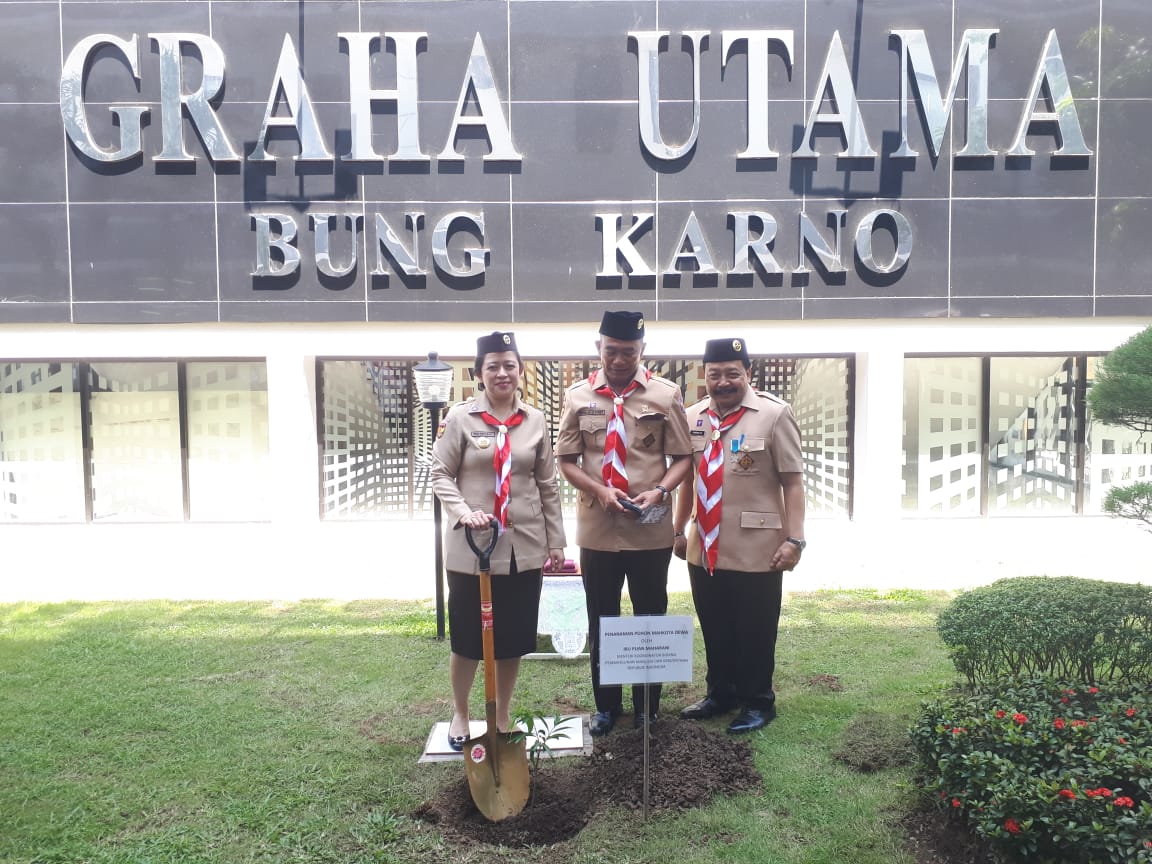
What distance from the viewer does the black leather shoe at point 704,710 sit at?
14.4ft

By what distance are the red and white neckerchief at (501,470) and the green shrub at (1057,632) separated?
2.25 metres

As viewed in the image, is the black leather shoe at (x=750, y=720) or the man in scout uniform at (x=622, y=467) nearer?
the man in scout uniform at (x=622, y=467)

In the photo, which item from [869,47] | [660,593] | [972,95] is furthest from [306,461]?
[972,95]

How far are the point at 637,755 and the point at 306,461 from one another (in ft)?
22.5

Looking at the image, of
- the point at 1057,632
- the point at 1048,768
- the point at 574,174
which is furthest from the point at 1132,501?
the point at 574,174

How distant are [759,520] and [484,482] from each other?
1.39 m

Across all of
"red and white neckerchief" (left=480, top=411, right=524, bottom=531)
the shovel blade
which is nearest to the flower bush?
the shovel blade

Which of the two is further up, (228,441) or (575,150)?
(575,150)

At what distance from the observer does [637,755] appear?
3.74m

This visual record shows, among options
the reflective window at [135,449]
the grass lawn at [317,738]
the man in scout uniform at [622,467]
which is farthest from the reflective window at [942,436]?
the reflective window at [135,449]

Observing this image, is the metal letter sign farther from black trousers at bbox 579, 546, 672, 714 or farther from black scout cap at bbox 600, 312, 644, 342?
black trousers at bbox 579, 546, 672, 714

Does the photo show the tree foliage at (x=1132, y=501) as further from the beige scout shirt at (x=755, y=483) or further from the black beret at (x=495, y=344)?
the black beret at (x=495, y=344)

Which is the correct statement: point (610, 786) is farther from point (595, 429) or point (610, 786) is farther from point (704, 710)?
point (595, 429)

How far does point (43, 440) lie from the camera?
10.1m
